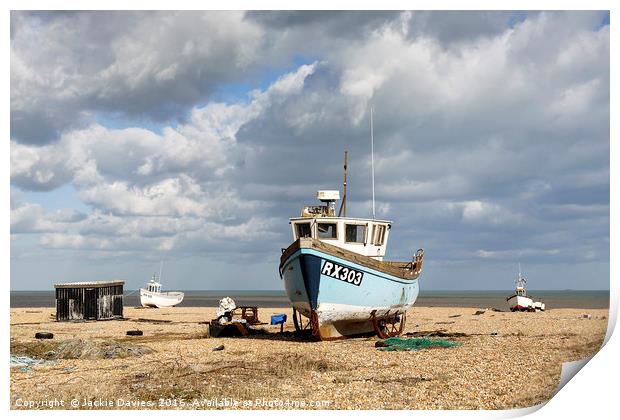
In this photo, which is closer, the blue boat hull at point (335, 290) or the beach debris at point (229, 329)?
Result: the blue boat hull at point (335, 290)

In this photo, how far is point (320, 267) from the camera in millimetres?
25656

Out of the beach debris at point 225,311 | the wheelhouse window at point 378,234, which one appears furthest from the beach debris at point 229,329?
the wheelhouse window at point 378,234

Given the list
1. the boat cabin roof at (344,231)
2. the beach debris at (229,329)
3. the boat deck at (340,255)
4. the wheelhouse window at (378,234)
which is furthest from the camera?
the beach debris at (229,329)

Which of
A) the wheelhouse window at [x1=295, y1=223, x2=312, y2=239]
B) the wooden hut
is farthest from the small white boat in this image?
the wheelhouse window at [x1=295, y1=223, x2=312, y2=239]

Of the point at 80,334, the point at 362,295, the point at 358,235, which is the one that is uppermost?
the point at 358,235

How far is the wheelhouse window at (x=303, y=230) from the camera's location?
→ 29.3 meters

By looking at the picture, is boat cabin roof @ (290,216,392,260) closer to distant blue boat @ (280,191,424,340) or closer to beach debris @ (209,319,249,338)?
distant blue boat @ (280,191,424,340)

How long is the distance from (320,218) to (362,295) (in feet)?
13.6

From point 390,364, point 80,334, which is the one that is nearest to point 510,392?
point 390,364

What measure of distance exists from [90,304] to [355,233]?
22.1 metres

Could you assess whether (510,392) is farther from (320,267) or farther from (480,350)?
(320,267)

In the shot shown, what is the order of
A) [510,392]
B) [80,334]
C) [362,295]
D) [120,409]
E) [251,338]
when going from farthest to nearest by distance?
[80,334]
[251,338]
[362,295]
[510,392]
[120,409]

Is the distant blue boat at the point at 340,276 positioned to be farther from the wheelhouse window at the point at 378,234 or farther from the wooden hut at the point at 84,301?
the wooden hut at the point at 84,301

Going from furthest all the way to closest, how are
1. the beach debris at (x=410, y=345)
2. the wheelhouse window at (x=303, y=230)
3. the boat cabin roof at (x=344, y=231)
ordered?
the wheelhouse window at (x=303, y=230)
the boat cabin roof at (x=344, y=231)
the beach debris at (x=410, y=345)
